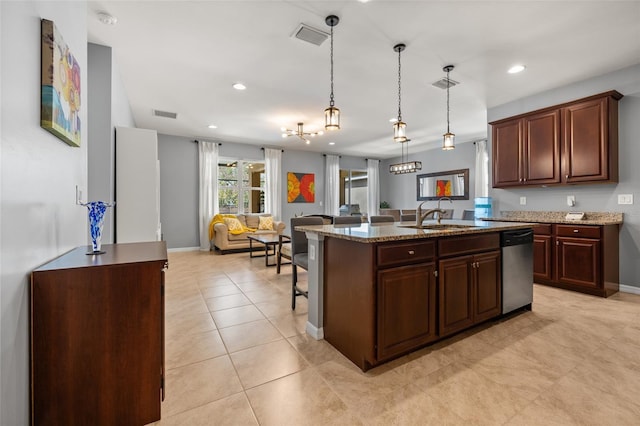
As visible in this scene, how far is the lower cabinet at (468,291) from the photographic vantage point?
2119 millimetres

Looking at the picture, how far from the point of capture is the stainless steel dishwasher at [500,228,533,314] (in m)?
2.61

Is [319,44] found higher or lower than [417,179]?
higher

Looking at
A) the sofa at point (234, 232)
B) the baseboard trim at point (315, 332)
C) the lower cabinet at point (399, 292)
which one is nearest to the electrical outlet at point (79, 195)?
the lower cabinet at point (399, 292)

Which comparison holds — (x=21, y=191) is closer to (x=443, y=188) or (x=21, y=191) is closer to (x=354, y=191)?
(x=443, y=188)

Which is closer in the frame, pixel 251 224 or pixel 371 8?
pixel 371 8

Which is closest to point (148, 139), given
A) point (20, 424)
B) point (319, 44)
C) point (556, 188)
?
point (319, 44)

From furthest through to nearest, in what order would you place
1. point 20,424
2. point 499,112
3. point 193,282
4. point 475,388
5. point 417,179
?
point 417,179 → point 499,112 → point 193,282 → point 475,388 → point 20,424

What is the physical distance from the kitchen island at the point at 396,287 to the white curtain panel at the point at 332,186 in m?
6.36

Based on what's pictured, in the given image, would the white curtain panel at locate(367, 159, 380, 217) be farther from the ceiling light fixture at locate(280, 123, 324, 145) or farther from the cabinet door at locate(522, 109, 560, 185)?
the cabinet door at locate(522, 109, 560, 185)

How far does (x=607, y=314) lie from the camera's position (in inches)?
109

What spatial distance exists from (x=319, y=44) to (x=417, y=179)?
6687 mm

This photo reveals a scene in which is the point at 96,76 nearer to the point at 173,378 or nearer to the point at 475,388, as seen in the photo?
the point at 173,378

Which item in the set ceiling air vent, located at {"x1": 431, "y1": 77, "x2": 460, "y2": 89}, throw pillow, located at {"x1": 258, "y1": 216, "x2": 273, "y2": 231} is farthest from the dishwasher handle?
throw pillow, located at {"x1": 258, "y1": 216, "x2": 273, "y2": 231}

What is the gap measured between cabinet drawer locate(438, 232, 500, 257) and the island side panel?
2.17 ft
